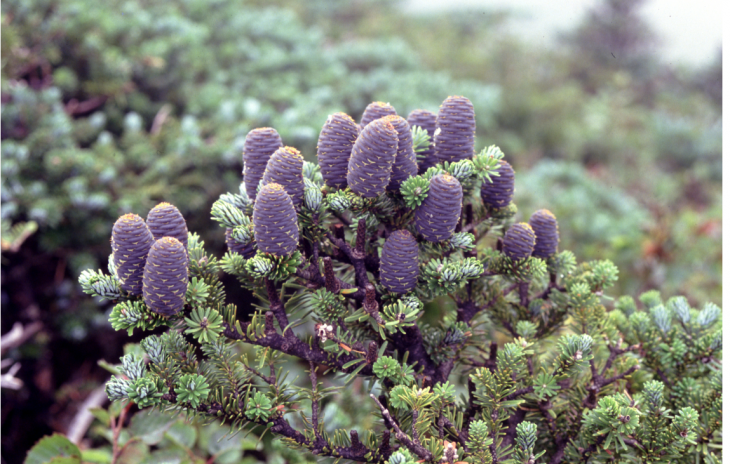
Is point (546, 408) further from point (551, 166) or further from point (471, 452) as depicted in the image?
point (551, 166)

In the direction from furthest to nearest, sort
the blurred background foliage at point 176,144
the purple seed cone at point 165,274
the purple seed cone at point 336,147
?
the blurred background foliage at point 176,144 < the purple seed cone at point 336,147 < the purple seed cone at point 165,274

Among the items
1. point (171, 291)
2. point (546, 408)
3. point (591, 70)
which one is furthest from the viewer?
point (591, 70)

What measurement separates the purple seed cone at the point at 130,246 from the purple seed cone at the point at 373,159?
0.89 feet

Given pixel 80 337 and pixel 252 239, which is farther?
pixel 80 337

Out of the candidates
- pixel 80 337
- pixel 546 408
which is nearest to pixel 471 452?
pixel 546 408

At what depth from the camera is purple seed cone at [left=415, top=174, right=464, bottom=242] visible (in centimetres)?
66

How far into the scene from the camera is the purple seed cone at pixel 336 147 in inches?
28.5

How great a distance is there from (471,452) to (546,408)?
0.15 meters

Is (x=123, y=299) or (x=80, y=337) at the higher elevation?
(x=123, y=299)

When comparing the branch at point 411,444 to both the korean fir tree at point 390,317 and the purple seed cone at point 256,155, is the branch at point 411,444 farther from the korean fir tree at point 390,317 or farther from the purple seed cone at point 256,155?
the purple seed cone at point 256,155

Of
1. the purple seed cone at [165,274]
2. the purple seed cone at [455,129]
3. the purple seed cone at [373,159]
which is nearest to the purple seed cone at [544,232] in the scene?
the purple seed cone at [455,129]

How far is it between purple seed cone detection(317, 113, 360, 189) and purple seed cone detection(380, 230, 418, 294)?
12 cm

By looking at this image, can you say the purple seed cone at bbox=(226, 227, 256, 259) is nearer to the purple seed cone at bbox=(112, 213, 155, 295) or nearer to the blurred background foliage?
the purple seed cone at bbox=(112, 213, 155, 295)

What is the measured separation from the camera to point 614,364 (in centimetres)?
86
